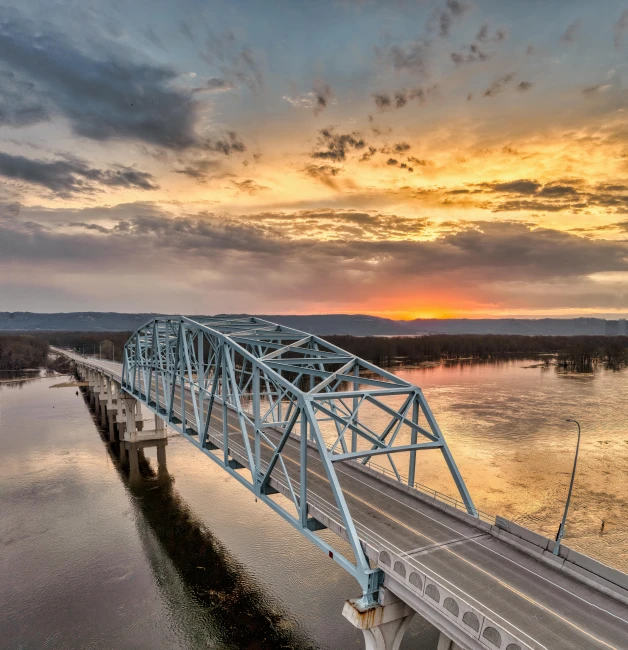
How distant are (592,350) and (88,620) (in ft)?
→ 655

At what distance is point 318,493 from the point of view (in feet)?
82.9

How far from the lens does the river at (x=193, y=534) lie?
2666 cm

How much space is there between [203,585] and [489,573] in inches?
811

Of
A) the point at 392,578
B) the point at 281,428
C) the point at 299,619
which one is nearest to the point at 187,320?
the point at 281,428

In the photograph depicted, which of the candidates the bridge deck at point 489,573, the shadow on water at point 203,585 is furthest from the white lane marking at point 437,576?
the shadow on water at point 203,585

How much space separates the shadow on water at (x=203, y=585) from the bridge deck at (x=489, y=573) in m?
8.44

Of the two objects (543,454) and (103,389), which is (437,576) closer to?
(543,454)

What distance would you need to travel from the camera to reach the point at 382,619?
17906 millimetres

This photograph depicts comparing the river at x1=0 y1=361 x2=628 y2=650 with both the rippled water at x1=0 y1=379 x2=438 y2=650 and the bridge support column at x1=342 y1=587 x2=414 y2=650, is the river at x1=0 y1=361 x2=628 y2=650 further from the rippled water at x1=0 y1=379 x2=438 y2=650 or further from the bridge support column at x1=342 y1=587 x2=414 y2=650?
the bridge support column at x1=342 y1=587 x2=414 y2=650

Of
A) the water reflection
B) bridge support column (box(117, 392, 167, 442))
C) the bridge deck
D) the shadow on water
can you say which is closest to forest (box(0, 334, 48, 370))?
the water reflection

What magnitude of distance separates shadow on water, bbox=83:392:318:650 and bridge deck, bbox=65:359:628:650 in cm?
844

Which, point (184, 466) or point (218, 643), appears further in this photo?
point (184, 466)

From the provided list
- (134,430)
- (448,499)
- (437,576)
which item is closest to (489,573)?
(437,576)

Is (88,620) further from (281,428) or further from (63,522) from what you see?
(281,428)
